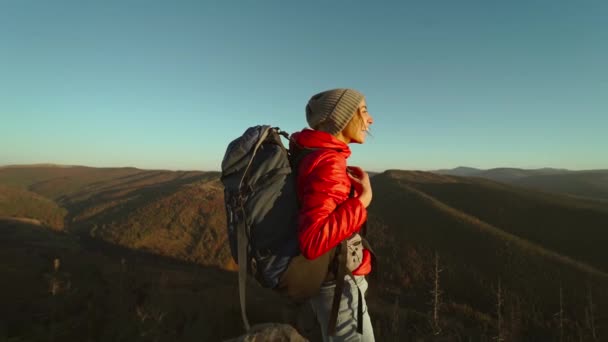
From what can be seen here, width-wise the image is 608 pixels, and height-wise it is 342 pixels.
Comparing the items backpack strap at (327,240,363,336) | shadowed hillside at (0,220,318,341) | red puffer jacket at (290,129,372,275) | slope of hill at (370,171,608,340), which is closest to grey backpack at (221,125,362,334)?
backpack strap at (327,240,363,336)

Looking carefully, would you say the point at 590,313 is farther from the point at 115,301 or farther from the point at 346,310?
the point at 115,301

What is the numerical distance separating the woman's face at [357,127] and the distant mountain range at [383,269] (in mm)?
1250

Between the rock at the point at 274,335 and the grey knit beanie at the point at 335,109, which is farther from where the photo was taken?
the rock at the point at 274,335

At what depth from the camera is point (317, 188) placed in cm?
206

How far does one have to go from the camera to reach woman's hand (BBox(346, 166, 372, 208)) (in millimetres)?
2359

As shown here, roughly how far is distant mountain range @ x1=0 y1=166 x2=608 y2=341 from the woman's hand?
2.73 ft

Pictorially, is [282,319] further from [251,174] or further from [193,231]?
[193,231]

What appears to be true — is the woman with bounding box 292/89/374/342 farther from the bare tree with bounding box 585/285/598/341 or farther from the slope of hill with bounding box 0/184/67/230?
the slope of hill with bounding box 0/184/67/230

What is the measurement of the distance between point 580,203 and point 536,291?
39070mm

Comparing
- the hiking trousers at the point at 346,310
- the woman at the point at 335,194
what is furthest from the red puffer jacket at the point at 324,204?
the hiking trousers at the point at 346,310

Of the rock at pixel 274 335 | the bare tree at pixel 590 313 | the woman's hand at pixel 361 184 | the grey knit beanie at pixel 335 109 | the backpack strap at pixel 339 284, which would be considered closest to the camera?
the backpack strap at pixel 339 284

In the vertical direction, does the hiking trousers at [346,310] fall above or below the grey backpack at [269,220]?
below

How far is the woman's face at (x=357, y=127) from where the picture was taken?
8.46ft

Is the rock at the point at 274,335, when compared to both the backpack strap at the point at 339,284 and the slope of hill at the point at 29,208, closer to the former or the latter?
the backpack strap at the point at 339,284
